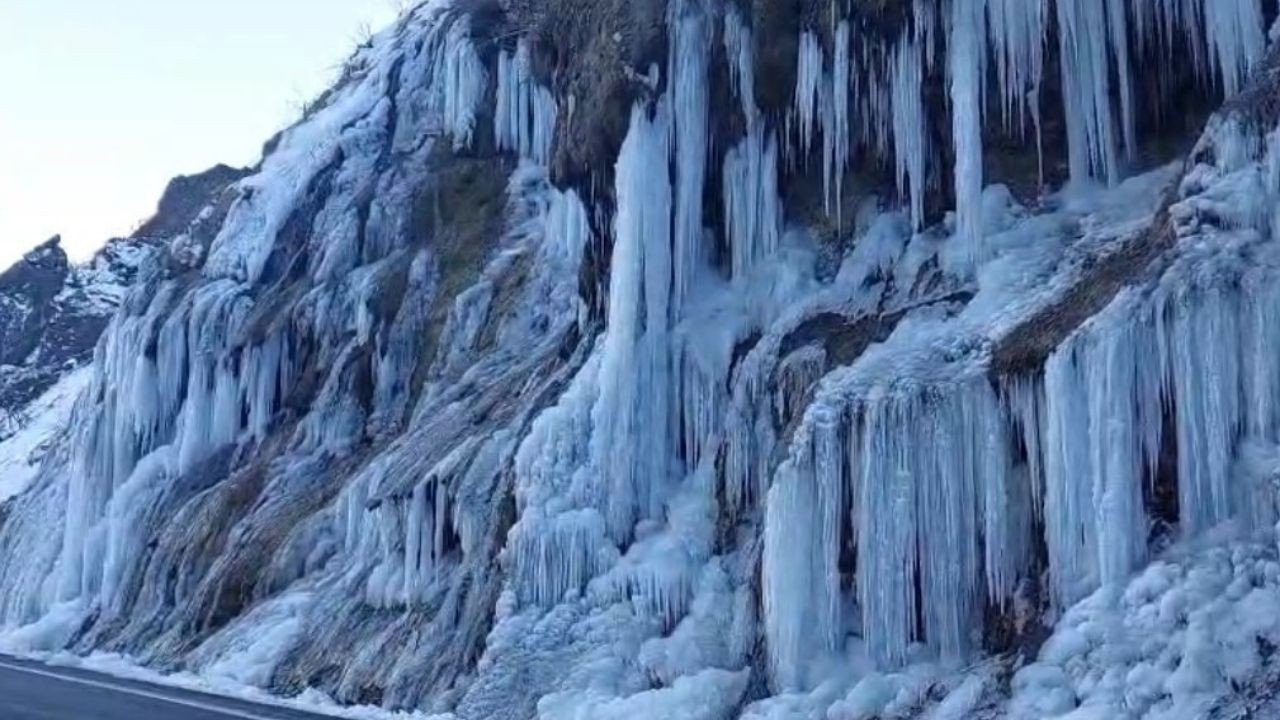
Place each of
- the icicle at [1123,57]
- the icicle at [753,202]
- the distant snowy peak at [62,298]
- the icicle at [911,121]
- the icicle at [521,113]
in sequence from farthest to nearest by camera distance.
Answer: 1. the distant snowy peak at [62,298]
2. the icicle at [521,113]
3. the icicle at [753,202]
4. the icicle at [911,121]
5. the icicle at [1123,57]

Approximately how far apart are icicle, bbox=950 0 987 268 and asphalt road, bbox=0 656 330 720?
888 centimetres

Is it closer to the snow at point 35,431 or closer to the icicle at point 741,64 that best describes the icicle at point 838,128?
the icicle at point 741,64

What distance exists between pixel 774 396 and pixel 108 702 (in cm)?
893

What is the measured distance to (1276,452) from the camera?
11000mm

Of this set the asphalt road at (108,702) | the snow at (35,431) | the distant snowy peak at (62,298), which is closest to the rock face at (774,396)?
the asphalt road at (108,702)

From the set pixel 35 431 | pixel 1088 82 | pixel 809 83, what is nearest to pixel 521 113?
pixel 809 83

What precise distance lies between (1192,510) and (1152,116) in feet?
18.1

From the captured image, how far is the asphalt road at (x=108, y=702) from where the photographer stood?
54.7ft

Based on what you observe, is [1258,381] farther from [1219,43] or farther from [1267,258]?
[1219,43]

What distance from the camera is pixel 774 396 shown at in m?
16.7

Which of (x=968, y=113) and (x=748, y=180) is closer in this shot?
(x=968, y=113)

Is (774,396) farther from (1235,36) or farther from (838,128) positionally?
(1235,36)

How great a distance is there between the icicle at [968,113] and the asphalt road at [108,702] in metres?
8.88

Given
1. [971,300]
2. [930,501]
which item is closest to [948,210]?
[971,300]
